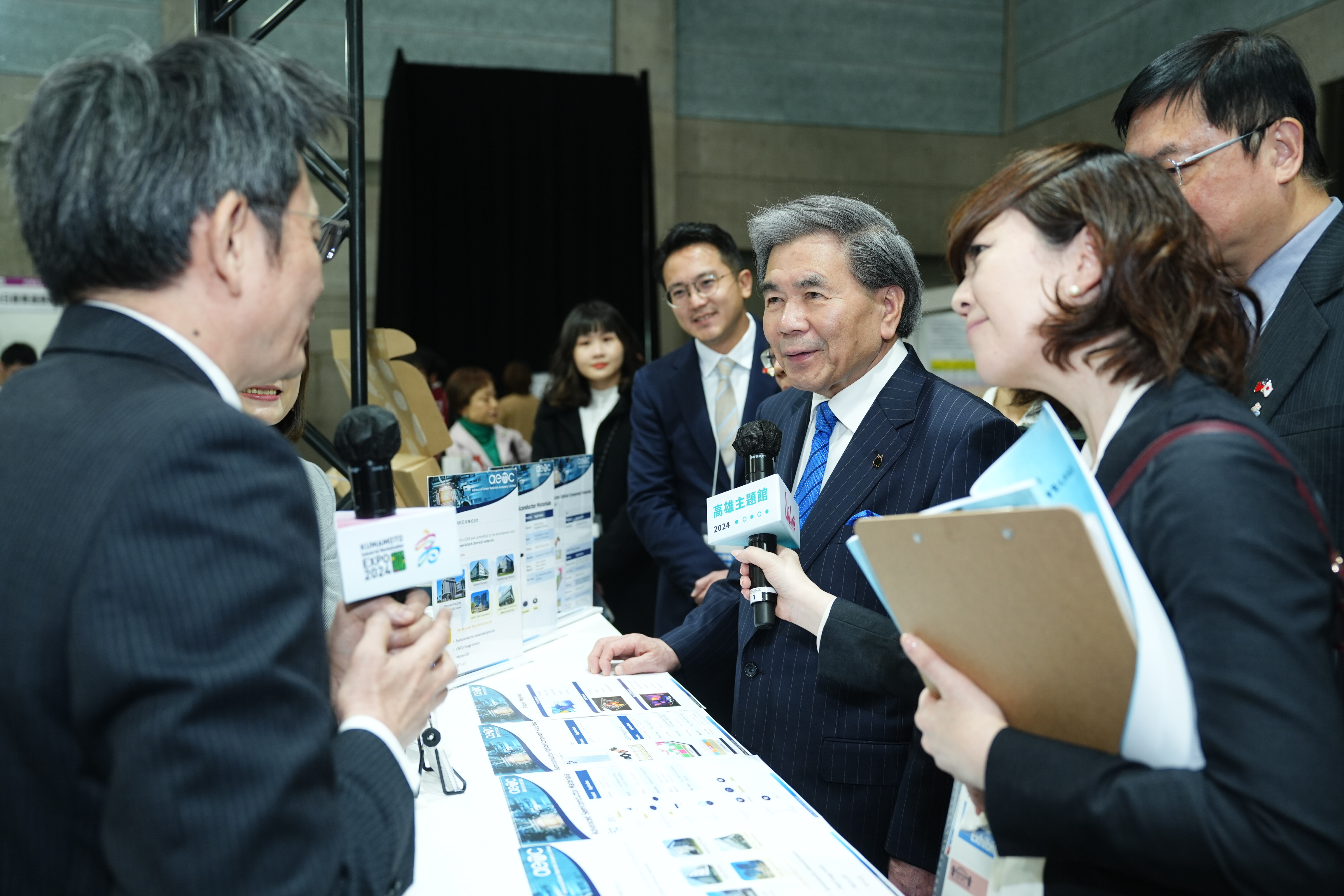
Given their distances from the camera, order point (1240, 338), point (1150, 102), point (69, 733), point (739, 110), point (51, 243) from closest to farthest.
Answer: point (69, 733) → point (51, 243) → point (1240, 338) → point (1150, 102) → point (739, 110)

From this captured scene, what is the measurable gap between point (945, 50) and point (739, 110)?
6.48 feet

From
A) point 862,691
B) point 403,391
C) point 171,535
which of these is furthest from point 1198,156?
point 403,391

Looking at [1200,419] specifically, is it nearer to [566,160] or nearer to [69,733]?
[69,733]

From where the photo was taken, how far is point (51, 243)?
32.6 inches

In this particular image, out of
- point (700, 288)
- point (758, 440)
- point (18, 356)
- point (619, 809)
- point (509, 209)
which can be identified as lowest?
point (619, 809)

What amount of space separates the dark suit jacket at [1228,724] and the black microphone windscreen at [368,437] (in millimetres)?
732

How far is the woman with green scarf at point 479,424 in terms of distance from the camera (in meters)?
5.09

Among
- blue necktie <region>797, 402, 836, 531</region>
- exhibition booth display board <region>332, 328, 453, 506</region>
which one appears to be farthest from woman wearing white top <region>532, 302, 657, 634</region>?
blue necktie <region>797, 402, 836, 531</region>

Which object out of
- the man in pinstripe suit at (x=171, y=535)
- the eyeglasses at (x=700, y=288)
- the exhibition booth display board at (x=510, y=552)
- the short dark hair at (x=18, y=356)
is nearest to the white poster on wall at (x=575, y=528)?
the exhibition booth display board at (x=510, y=552)

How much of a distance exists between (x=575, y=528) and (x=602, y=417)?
5.62ft

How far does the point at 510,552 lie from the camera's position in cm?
203

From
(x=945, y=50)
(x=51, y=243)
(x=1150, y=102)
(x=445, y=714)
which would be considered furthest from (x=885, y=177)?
(x=51, y=243)

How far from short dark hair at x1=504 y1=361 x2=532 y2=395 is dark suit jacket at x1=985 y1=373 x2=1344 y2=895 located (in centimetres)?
541

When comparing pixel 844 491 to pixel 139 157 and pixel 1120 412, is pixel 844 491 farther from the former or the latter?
pixel 139 157
